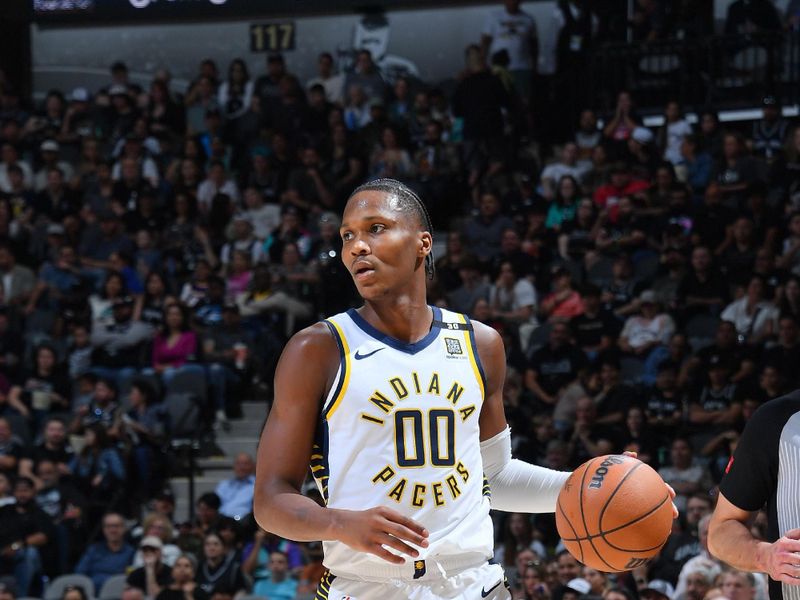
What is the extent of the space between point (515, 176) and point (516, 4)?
2216mm

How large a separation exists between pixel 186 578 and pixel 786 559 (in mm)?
7223

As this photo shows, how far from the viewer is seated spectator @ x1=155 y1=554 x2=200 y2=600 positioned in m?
9.66

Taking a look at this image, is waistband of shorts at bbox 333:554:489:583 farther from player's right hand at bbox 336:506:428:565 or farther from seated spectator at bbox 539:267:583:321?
seated spectator at bbox 539:267:583:321

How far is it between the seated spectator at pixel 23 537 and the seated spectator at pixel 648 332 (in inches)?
198

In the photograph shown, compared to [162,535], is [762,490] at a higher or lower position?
higher

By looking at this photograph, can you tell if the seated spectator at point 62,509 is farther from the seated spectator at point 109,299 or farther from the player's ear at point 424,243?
the player's ear at point 424,243

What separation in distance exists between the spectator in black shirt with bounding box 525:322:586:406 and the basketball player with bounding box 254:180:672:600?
7.59 m

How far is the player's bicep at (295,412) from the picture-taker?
137 inches

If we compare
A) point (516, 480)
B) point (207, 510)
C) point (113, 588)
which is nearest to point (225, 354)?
point (207, 510)

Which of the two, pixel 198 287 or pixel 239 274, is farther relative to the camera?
pixel 239 274

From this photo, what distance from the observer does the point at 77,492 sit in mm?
11375

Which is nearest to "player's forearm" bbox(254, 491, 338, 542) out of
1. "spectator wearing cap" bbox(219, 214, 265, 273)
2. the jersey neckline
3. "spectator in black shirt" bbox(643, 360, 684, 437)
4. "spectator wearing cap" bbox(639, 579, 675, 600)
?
the jersey neckline

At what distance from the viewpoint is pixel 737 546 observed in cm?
349

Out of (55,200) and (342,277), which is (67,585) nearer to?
(342,277)
